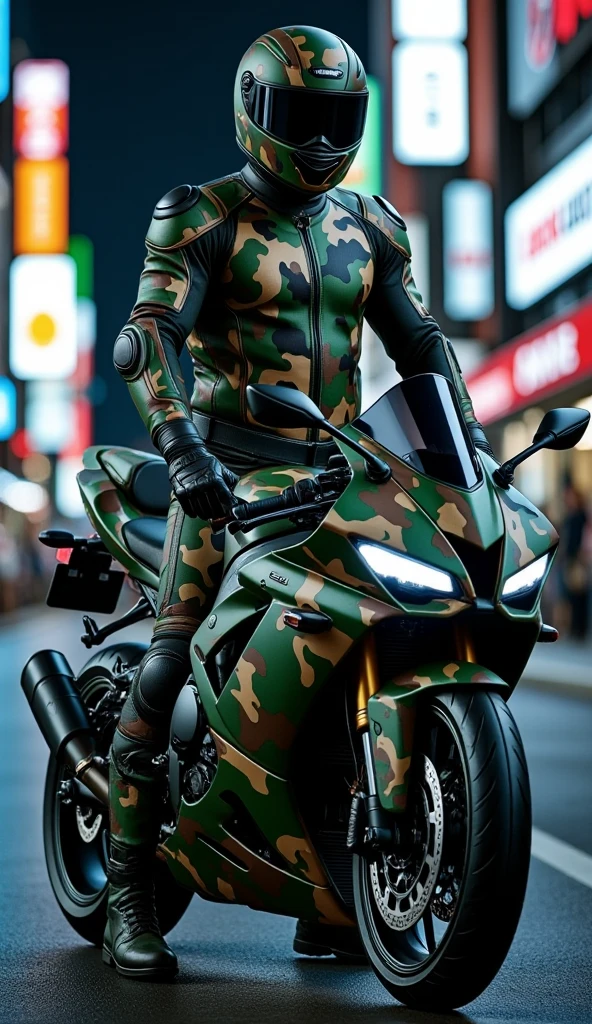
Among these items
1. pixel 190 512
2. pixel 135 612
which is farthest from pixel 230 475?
pixel 135 612

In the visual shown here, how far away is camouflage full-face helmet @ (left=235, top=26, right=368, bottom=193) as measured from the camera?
4.20m

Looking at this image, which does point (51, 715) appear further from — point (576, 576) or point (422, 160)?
point (422, 160)

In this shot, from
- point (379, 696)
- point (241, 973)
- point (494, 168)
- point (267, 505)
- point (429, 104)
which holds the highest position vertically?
point (429, 104)

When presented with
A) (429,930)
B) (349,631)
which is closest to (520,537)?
(349,631)

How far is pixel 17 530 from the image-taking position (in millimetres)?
53500

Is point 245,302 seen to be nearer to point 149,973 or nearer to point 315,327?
point 315,327

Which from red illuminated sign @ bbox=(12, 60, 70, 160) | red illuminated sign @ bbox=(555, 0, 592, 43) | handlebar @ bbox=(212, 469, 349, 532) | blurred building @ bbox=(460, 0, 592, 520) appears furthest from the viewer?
red illuminated sign @ bbox=(12, 60, 70, 160)

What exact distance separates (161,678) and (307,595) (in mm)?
752

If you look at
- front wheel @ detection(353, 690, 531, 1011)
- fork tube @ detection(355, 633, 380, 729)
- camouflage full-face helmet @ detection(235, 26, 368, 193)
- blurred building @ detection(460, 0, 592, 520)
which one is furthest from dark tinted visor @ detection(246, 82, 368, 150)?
blurred building @ detection(460, 0, 592, 520)

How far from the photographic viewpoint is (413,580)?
3523 millimetres

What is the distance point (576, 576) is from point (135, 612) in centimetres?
1589

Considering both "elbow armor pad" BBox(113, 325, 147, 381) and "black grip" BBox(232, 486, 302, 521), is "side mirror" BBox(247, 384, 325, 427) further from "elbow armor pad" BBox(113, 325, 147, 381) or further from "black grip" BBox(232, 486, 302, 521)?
"elbow armor pad" BBox(113, 325, 147, 381)

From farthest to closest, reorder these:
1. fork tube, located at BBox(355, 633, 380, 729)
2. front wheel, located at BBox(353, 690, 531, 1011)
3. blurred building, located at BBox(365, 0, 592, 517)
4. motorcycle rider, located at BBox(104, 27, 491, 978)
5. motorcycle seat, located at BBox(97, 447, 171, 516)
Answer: blurred building, located at BBox(365, 0, 592, 517), motorcycle seat, located at BBox(97, 447, 171, 516), motorcycle rider, located at BBox(104, 27, 491, 978), fork tube, located at BBox(355, 633, 380, 729), front wheel, located at BBox(353, 690, 531, 1011)

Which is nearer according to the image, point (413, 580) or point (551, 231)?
point (413, 580)
